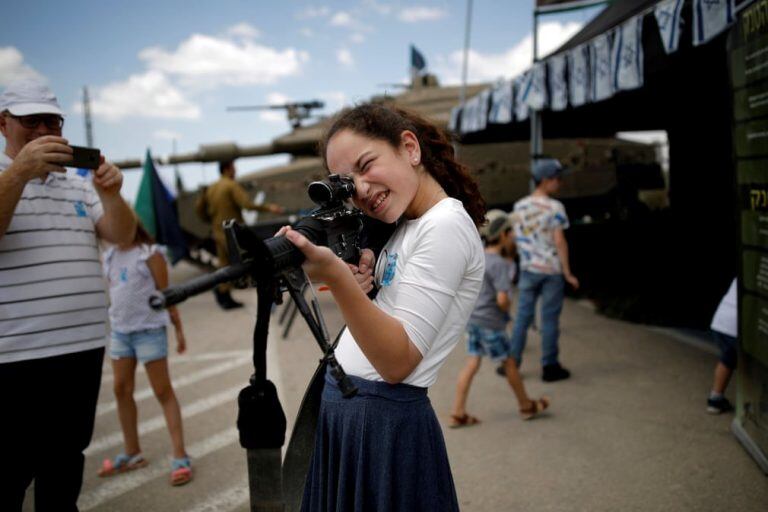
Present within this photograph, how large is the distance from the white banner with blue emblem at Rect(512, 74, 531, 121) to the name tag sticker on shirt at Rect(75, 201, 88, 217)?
5.00 meters

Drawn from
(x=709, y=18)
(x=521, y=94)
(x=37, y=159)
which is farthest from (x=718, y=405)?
(x=37, y=159)

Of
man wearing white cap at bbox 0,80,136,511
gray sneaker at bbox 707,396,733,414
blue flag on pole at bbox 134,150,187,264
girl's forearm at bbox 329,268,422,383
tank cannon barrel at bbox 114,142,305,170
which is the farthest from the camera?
tank cannon barrel at bbox 114,142,305,170

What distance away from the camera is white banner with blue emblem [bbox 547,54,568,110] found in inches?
223

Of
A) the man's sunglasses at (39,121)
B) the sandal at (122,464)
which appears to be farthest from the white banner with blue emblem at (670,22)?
the sandal at (122,464)

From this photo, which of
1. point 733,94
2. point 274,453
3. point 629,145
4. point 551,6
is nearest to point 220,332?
point 551,6

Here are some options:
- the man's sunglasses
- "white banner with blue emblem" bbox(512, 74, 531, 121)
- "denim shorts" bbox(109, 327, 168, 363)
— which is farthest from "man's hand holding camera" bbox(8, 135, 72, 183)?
"white banner with blue emblem" bbox(512, 74, 531, 121)

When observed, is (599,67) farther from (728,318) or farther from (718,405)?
(718,405)

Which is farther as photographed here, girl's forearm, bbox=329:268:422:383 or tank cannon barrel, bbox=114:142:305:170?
tank cannon barrel, bbox=114:142:305:170

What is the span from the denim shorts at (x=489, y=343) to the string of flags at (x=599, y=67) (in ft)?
7.48

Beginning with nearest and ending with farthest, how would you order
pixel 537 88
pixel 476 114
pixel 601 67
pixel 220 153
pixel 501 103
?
pixel 601 67, pixel 537 88, pixel 501 103, pixel 476 114, pixel 220 153

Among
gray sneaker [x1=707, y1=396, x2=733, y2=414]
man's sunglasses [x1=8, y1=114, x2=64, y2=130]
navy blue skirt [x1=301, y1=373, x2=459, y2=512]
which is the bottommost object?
gray sneaker [x1=707, y1=396, x2=733, y2=414]

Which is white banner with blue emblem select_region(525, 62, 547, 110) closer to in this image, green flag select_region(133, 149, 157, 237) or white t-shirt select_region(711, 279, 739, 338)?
white t-shirt select_region(711, 279, 739, 338)

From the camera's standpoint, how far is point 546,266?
4777mm

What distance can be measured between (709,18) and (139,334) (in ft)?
13.1
